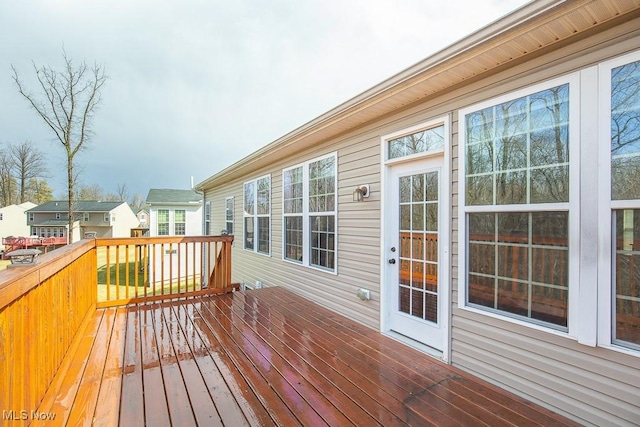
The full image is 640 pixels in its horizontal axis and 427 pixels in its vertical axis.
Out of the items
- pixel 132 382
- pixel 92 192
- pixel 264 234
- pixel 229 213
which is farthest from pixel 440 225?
pixel 92 192

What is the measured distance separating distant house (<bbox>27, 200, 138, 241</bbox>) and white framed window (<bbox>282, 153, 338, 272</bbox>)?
28.6m

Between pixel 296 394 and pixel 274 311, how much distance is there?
2059mm

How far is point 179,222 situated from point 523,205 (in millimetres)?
17146

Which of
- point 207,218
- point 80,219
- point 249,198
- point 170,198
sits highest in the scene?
point 170,198

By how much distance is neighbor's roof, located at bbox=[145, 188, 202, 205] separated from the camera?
16.0 m

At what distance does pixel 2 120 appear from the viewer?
1736cm

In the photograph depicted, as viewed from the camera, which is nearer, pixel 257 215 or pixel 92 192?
pixel 257 215

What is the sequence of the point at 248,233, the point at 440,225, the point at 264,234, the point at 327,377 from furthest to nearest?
the point at 248,233 < the point at 264,234 < the point at 440,225 < the point at 327,377

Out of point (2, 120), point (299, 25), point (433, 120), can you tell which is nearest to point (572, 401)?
point (433, 120)

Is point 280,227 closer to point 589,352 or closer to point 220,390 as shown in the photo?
point 220,390

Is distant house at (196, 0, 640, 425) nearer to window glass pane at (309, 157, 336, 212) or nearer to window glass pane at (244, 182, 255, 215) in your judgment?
window glass pane at (309, 157, 336, 212)

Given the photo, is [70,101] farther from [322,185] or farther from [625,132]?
[625,132]

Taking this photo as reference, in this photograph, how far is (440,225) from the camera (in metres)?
2.81

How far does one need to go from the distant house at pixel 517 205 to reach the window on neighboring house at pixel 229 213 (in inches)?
225
